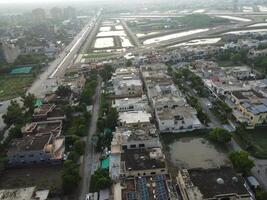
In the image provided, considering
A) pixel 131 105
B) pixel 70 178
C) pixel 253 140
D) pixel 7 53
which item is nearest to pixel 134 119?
pixel 131 105

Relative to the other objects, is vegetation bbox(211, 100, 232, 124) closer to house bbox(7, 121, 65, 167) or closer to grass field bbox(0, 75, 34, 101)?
house bbox(7, 121, 65, 167)

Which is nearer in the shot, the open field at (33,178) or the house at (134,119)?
the open field at (33,178)

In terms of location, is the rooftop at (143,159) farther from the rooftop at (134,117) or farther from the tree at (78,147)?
the rooftop at (134,117)

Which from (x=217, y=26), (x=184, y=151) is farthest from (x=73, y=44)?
(x=184, y=151)

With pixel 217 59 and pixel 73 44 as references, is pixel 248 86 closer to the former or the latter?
pixel 217 59

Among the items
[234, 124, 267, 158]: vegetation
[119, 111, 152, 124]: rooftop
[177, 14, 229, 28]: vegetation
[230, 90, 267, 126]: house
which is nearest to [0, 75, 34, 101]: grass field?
[119, 111, 152, 124]: rooftop

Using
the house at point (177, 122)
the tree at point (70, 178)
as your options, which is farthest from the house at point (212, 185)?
the house at point (177, 122)
